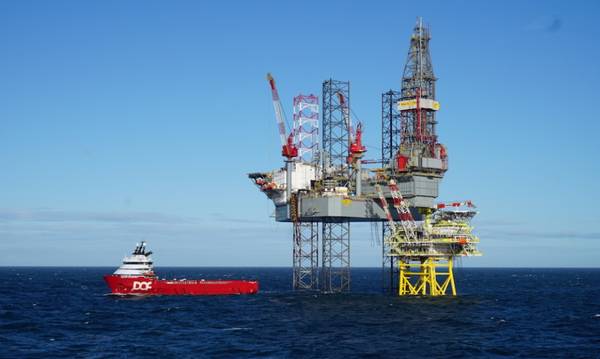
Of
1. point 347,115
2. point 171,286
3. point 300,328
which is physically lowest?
point 300,328

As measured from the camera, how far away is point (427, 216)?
86625 millimetres

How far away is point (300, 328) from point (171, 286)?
40.9m

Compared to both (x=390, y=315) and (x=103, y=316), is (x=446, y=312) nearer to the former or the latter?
(x=390, y=315)

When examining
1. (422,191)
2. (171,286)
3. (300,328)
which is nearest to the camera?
(300,328)

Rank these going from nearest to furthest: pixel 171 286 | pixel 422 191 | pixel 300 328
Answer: pixel 300 328, pixel 422 191, pixel 171 286

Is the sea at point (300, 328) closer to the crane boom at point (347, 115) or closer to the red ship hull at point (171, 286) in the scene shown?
the red ship hull at point (171, 286)

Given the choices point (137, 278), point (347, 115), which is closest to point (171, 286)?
point (137, 278)

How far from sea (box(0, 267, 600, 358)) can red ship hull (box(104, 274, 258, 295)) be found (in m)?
1.95

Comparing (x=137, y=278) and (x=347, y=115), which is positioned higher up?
(x=347, y=115)

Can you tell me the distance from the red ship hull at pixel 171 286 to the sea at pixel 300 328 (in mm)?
1947

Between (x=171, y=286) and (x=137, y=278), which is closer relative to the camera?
(x=137, y=278)

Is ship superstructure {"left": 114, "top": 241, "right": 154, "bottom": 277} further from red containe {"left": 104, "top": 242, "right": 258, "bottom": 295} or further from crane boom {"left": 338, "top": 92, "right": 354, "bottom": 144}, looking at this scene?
crane boom {"left": 338, "top": 92, "right": 354, "bottom": 144}

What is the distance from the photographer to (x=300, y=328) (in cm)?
6141

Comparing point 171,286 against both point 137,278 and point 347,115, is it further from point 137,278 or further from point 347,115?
point 347,115
